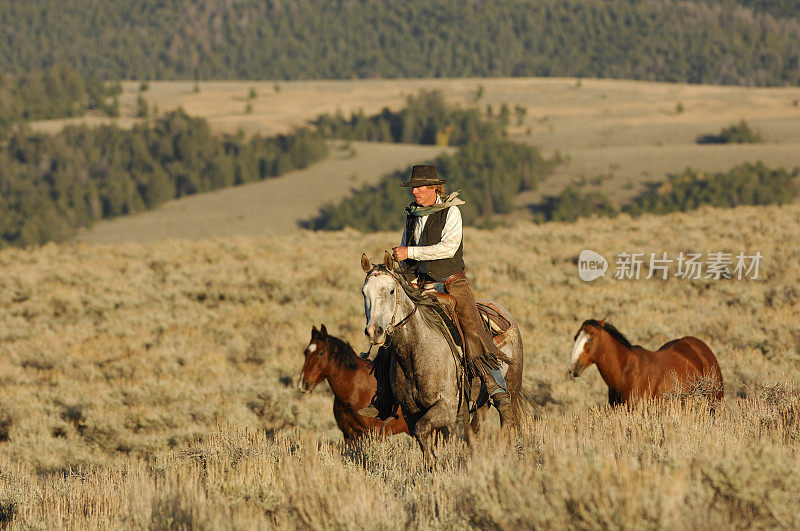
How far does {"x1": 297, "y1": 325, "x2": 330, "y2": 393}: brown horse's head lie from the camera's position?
8609 millimetres

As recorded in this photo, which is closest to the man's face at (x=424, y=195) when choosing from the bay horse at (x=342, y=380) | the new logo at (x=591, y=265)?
the bay horse at (x=342, y=380)

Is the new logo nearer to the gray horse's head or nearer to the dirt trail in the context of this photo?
the gray horse's head

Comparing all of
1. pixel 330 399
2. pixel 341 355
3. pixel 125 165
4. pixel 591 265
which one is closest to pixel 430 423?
pixel 341 355

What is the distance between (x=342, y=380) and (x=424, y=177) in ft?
10.4

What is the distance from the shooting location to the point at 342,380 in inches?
344

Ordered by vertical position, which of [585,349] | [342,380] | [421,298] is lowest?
[342,380]

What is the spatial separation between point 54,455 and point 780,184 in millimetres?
62721

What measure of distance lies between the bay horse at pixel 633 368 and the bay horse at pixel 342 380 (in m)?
2.34

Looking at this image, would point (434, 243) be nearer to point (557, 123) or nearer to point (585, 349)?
point (585, 349)

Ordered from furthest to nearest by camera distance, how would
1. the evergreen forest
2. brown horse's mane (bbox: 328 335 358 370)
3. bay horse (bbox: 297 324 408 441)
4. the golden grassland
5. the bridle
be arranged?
the evergreen forest → brown horse's mane (bbox: 328 335 358 370) → bay horse (bbox: 297 324 408 441) → the bridle → the golden grassland

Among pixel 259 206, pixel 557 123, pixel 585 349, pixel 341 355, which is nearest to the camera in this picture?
pixel 585 349

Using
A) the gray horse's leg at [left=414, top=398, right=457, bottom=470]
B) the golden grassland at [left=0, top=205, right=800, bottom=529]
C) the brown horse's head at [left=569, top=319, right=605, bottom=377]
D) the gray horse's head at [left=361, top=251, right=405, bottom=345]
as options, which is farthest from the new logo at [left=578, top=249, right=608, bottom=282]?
the gray horse's head at [left=361, top=251, right=405, bottom=345]

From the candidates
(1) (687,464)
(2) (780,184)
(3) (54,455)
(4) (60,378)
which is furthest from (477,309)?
(2) (780,184)

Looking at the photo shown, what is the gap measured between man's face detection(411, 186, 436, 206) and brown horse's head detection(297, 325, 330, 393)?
2.69 metres
